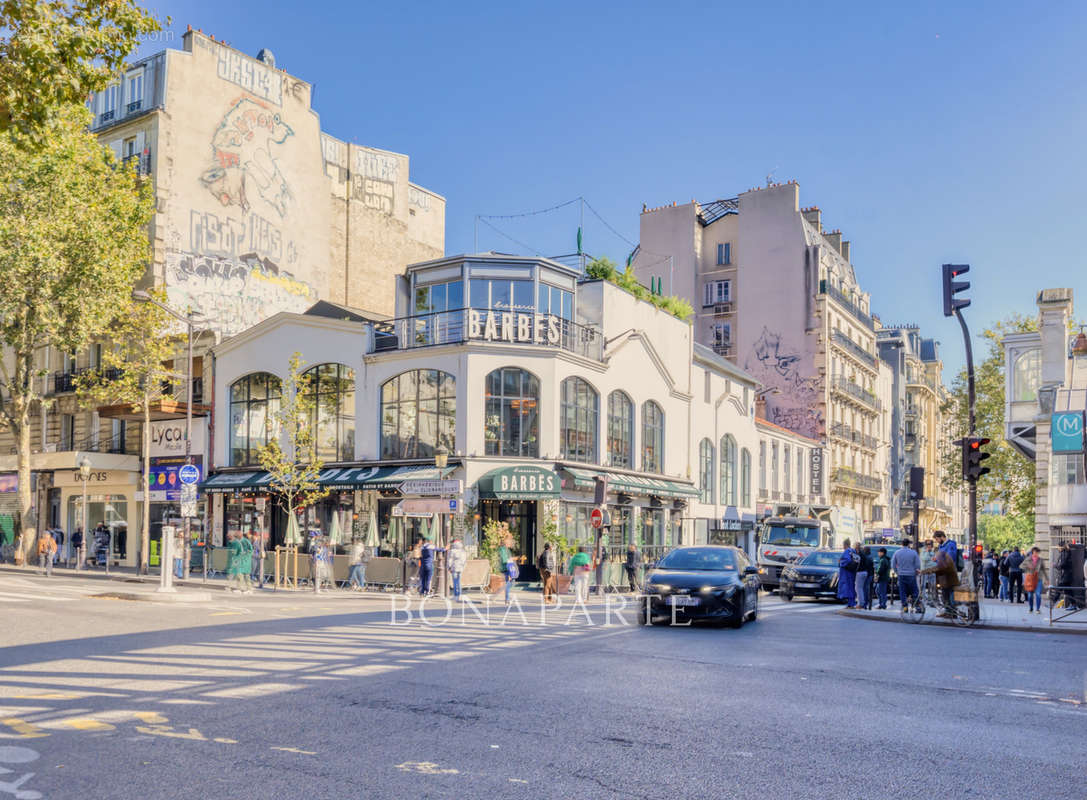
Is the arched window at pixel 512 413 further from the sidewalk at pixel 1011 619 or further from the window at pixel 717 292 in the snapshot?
the window at pixel 717 292

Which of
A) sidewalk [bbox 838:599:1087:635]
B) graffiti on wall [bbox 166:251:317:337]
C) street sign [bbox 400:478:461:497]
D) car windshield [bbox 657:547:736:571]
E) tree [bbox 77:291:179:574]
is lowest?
sidewalk [bbox 838:599:1087:635]

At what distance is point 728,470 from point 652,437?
328 inches

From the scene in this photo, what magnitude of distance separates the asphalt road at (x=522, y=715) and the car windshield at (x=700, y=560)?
118 inches

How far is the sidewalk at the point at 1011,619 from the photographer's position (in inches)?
736

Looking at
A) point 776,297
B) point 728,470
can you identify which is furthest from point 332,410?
point 776,297

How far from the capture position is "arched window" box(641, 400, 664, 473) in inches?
1470

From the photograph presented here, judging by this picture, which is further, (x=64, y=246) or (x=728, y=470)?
(x=728, y=470)

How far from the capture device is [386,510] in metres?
32.0

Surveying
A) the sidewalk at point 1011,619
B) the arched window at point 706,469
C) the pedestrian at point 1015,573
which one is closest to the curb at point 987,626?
the sidewalk at point 1011,619

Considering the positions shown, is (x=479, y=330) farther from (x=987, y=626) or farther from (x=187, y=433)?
(x=987, y=626)

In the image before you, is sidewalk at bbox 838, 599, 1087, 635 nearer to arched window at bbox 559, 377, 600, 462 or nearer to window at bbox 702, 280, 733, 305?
arched window at bbox 559, 377, 600, 462

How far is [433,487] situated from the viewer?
2716cm

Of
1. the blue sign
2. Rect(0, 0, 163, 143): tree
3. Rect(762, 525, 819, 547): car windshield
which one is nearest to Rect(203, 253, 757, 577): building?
Rect(762, 525, 819, 547): car windshield

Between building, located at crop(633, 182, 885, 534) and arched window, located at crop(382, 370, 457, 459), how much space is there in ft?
83.8
